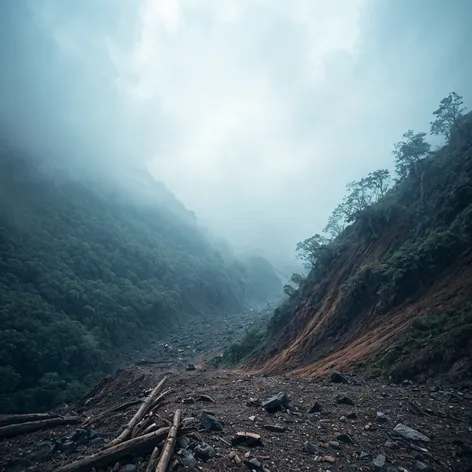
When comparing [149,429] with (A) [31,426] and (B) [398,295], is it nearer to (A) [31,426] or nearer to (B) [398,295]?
(A) [31,426]

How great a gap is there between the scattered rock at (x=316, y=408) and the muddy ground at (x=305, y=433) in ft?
0.17

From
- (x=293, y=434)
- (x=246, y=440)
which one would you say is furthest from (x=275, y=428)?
(x=246, y=440)

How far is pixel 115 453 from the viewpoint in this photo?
6008 millimetres

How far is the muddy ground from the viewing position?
5980mm

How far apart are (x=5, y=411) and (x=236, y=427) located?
84.7 feet

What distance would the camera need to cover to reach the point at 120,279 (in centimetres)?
5556

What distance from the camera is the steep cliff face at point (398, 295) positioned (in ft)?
43.7

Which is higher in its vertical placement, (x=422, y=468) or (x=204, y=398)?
(x=204, y=398)

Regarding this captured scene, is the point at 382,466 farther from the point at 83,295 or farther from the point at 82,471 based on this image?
the point at 83,295

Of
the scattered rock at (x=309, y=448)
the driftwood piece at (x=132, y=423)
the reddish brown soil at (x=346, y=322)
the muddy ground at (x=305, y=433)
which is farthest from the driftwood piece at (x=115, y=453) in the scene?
the reddish brown soil at (x=346, y=322)

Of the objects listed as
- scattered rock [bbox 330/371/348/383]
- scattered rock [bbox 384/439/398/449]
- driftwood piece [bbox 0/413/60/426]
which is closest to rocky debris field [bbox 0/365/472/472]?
scattered rock [bbox 384/439/398/449]

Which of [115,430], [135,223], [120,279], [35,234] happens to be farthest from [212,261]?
[115,430]

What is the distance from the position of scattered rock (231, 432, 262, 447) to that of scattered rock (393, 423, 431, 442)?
11.3 ft

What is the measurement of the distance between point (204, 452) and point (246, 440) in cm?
119
